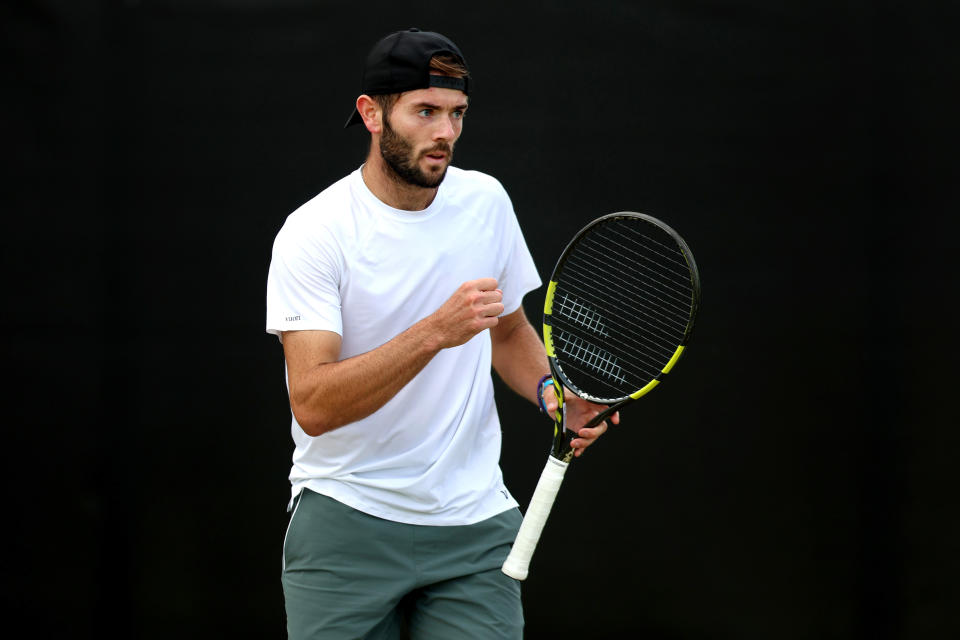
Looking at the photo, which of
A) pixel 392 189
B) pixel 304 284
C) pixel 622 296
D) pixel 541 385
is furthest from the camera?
pixel 622 296

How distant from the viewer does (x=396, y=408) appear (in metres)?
1.99

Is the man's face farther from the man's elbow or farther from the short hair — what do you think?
the man's elbow

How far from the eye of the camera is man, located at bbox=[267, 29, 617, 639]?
6.41 feet

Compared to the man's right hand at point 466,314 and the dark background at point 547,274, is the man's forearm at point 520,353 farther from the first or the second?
the dark background at point 547,274

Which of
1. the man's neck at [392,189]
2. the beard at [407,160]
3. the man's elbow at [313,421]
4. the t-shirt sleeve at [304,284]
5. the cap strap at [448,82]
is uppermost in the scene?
the cap strap at [448,82]

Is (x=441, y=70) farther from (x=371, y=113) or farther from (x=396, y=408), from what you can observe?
(x=396, y=408)

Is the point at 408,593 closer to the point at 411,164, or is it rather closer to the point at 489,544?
the point at 489,544

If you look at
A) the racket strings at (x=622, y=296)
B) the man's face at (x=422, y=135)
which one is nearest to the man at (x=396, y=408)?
the man's face at (x=422, y=135)

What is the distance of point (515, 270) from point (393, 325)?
1.03ft

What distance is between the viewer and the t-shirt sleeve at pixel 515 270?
2166 millimetres

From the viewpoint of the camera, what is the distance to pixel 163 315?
9.93 ft

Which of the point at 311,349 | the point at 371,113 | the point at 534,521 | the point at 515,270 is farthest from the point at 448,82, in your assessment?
the point at 534,521

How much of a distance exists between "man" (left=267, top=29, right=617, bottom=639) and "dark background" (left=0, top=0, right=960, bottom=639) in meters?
1.01

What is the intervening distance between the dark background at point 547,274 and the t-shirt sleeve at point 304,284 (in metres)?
1.11
